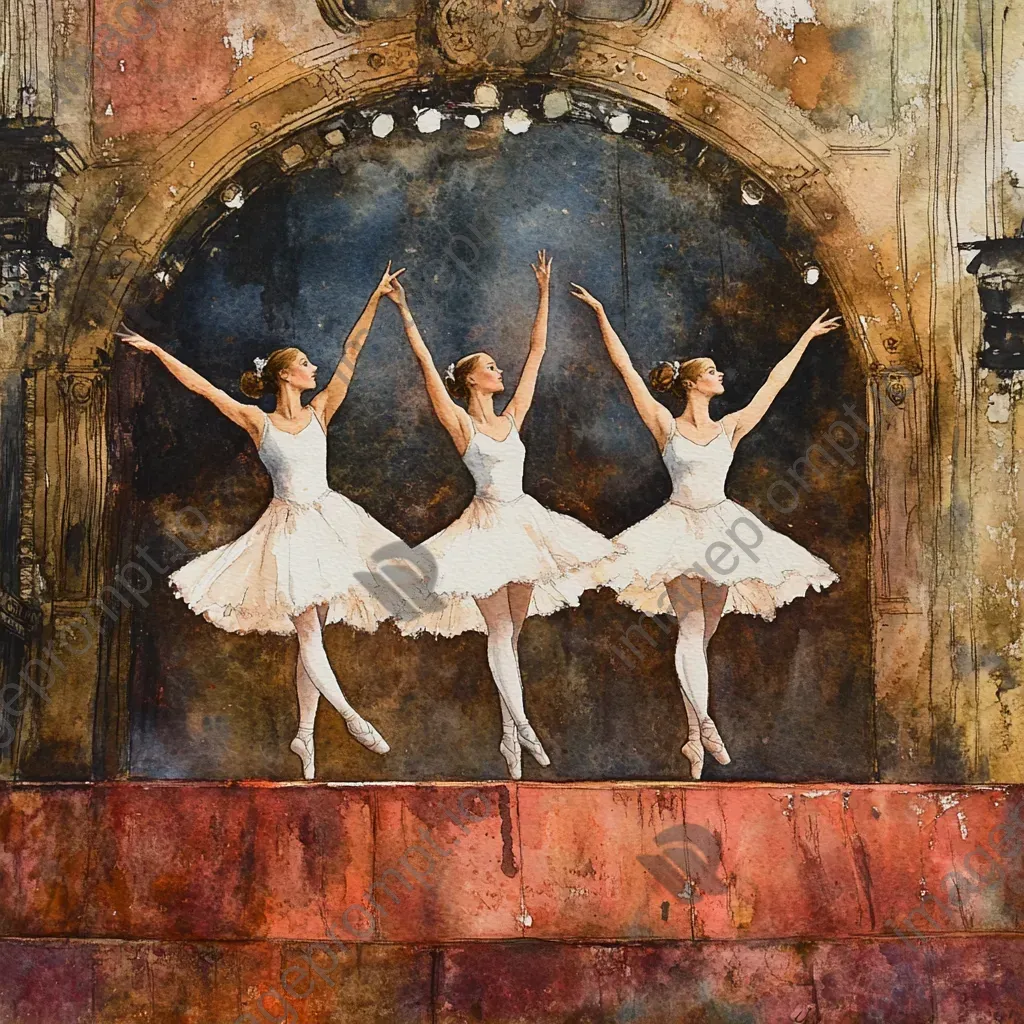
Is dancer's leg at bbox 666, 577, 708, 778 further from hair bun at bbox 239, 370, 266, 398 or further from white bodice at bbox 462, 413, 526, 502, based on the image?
hair bun at bbox 239, 370, 266, 398

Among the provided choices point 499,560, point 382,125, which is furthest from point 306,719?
point 382,125

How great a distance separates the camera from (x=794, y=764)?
4.66m

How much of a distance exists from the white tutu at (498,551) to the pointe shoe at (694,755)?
0.84 meters

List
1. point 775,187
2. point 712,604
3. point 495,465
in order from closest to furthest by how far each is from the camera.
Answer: point 495,465 < point 712,604 < point 775,187

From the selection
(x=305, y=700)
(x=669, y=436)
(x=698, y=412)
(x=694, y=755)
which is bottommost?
(x=694, y=755)

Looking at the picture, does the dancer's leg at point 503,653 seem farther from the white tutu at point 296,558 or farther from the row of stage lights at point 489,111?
the row of stage lights at point 489,111

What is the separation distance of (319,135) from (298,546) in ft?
6.29

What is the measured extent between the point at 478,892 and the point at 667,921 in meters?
0.86

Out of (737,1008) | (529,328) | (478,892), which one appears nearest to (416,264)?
(529,328)

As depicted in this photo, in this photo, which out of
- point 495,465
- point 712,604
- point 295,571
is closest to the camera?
point 295,571

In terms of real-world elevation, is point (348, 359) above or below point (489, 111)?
below

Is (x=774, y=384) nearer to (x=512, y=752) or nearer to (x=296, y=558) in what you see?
(x=512, y=752)

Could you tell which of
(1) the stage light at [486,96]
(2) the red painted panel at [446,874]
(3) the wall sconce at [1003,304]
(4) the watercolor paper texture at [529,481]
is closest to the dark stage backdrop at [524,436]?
(4) the watercolor paper texture at [529,481]

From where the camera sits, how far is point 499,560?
4484mm
